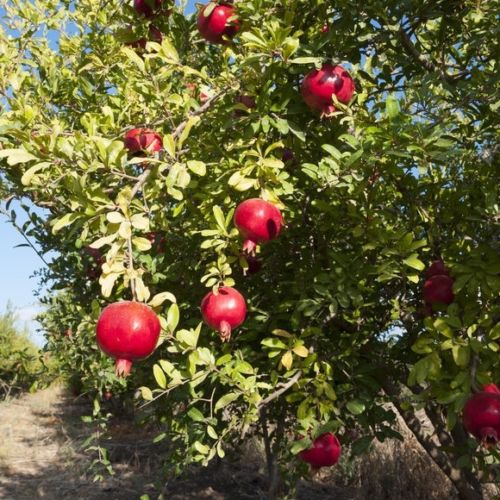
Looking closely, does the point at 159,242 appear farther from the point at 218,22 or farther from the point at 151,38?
the point at 218,22

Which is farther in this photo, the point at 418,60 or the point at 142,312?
the point at 418,60

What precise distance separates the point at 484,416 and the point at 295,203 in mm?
1040

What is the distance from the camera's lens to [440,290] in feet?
5.58

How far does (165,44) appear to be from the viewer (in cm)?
168

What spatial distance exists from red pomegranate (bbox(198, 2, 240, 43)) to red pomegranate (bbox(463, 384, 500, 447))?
1.32 meters

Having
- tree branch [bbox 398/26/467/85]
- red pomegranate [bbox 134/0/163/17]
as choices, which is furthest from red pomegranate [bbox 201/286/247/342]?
red pomegranate [bbox 134/0/163/17]

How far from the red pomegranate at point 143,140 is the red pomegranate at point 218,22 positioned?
38cm

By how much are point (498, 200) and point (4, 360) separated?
10.3 m

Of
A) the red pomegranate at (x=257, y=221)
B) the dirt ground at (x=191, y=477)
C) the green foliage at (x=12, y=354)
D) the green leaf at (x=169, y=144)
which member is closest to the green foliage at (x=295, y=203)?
the green leaf at (x=169, y=144)

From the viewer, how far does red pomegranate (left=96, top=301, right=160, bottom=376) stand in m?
1.11

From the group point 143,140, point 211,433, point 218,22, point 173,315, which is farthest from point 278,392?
point 218,22

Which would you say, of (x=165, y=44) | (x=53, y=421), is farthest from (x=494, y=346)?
(x=53, y=421)

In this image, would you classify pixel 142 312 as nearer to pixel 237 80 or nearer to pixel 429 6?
pixel 237 80

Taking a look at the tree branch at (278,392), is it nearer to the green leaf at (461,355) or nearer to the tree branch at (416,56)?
the green leaf at (461,355)
